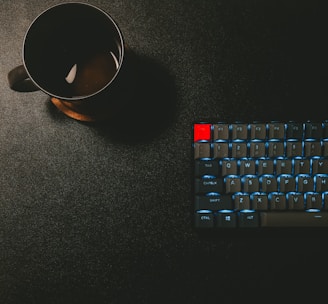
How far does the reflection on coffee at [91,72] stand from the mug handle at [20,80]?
0.06 metres

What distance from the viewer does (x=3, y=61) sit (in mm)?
723

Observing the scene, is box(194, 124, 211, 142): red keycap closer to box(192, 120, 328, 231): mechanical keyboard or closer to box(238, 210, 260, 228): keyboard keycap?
box(192, 120, 328, 231): mechanical keyboard

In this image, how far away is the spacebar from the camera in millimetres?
659

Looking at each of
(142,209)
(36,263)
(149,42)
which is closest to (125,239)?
(142,209)

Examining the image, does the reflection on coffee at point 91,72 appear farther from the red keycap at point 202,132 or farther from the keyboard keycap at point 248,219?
the keyboard keycap at point 248,219

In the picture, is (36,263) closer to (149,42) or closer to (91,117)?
(91,117)

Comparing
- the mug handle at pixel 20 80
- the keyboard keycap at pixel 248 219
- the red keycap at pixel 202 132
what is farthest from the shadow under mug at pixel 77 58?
the keyboard keycap at pixel 248 219

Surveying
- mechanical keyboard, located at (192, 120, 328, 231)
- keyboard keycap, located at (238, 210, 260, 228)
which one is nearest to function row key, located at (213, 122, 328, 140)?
mechanical keyboard, located at (192, 120, 328, 231)

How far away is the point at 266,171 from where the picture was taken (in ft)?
2.17

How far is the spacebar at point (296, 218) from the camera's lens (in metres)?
0.66

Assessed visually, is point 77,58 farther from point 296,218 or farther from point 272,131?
point 296,218

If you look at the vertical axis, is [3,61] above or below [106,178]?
above

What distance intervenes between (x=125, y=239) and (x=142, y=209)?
6 cm

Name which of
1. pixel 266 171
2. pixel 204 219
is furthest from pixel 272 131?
pixel 204 219
